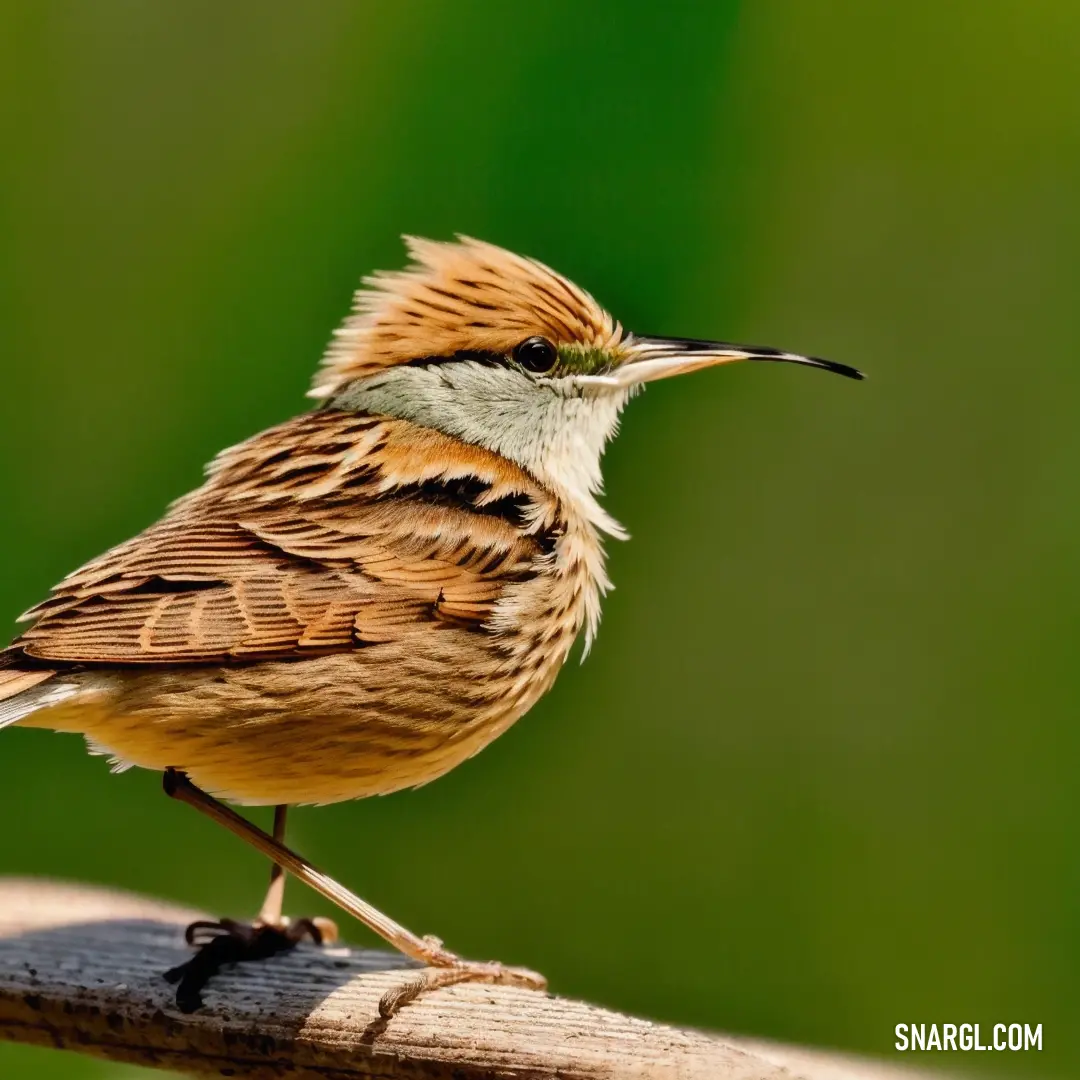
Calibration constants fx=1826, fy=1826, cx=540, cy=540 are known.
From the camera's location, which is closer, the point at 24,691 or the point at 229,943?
the point at 24,691

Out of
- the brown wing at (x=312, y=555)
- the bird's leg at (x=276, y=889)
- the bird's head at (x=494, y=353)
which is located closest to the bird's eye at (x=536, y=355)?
the bird's head at (x=494, y=353)

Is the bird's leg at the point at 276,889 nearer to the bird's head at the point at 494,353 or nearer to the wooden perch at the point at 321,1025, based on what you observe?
the wooden perch at the point at 321,1025

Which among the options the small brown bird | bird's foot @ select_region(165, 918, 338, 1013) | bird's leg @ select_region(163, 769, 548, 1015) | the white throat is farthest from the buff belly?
the white throat

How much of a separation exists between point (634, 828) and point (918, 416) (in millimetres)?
1855

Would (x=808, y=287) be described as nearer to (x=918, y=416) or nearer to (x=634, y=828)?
(x=918, y=416)

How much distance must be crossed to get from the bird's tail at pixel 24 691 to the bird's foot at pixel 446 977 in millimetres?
1003

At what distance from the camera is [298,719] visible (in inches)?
167

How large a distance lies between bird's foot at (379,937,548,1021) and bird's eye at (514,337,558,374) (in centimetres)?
151

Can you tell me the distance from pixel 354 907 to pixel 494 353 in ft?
4.84

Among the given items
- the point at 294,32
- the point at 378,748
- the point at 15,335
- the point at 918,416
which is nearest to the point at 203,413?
the point at 15,335

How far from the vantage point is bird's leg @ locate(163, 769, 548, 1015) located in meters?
4.47

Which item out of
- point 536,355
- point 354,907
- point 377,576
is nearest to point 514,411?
point 536,355

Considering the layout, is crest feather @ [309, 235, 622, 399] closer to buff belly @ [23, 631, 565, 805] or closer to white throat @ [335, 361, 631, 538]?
white throat @ [335, 361, 631, 538]

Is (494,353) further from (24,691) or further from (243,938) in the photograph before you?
(243,938)
